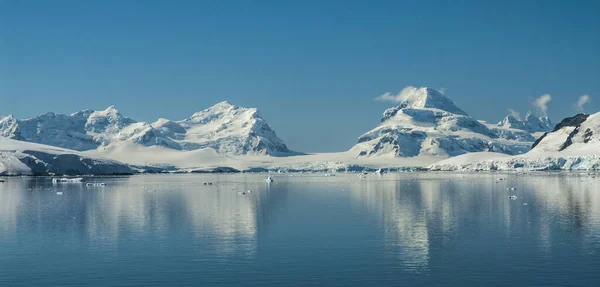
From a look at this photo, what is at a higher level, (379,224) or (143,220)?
(143,220)

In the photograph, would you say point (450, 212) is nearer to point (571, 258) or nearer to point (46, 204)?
point (571, 258)

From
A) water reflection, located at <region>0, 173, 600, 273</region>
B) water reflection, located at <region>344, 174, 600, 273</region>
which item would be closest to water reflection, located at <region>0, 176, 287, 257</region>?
water reflection, located at <region>0, 173, 600, 273</region>

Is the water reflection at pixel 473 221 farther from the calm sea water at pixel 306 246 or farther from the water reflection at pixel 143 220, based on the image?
the water reflection at pixel 143 220

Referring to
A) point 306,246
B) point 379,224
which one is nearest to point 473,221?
point 379,224

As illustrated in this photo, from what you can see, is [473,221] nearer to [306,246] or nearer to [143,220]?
[306,246]

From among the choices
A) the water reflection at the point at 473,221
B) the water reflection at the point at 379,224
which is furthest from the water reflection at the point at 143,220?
the water reflection at the point at 473,221

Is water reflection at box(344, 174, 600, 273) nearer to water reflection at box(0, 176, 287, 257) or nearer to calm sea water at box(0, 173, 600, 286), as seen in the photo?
calm sea water at box(0, 173, 600, 286)

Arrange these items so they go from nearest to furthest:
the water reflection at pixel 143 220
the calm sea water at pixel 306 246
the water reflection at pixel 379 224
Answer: the calm sea water at pixel 306 246, the water reflection at pixel 379 224, the water reflection at pixel 143 220

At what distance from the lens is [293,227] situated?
155 ft

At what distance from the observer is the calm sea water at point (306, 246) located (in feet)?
95.1

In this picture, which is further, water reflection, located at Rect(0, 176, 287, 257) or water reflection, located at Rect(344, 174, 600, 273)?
water reflection, located at Rect(0, 176, 287, 257)

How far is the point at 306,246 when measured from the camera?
37.7 m

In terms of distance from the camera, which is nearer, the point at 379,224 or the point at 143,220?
the point at 379,224

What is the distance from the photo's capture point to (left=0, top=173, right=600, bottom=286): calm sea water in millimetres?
28984
